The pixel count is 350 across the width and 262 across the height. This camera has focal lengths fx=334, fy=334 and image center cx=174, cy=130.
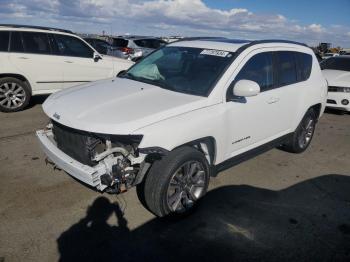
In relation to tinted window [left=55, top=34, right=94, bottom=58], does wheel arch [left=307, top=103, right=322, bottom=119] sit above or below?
below

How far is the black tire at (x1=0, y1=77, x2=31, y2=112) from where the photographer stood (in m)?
7.32

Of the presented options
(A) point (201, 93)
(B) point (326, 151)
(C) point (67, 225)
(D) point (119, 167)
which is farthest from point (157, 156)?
(B) point (326, 151)

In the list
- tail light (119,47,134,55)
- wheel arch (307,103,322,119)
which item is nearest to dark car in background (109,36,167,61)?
tail light (119,47,134,55)

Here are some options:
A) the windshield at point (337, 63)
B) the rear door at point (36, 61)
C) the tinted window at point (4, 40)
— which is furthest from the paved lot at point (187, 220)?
the windshield at point (337, 63)

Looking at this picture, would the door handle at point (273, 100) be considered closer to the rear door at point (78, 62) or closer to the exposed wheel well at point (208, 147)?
the exposed wheel well at point (208, 147)

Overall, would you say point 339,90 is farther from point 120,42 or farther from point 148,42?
point 120,42

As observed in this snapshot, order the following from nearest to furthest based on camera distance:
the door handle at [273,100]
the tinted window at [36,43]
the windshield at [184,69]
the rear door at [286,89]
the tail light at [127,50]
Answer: the windshield at [184,69] → the door handle at [273,100] → the rear door at [286,89] → the tinted window at [36,43] → the tail light at [127,50]

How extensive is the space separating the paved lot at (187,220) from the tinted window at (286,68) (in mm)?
1312

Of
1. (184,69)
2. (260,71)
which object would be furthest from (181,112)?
(260,71)

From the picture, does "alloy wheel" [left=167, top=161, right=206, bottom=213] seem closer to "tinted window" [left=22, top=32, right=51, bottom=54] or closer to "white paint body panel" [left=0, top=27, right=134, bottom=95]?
"white paint body panel" [left=0, top=27, right=134, bottom=95]

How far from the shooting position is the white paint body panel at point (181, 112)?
3055 mm

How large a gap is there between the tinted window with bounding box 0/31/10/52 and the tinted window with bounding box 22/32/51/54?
1.15 ft

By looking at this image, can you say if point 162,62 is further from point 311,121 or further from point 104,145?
point 311,121

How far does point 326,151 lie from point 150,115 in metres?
4.15
